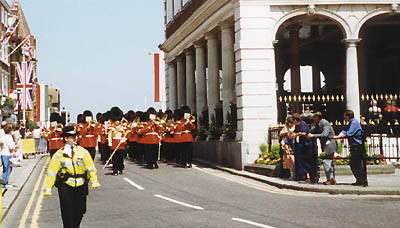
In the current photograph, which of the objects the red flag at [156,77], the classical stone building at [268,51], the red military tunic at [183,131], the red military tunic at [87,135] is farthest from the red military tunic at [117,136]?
the red flag at [156,77]

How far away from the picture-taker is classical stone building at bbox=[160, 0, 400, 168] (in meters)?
20.5

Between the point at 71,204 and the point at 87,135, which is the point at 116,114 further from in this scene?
the point at 71,204

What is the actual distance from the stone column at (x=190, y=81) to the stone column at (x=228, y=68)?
7912 mm

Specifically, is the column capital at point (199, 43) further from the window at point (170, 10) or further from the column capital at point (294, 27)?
the window at point (170, 10)

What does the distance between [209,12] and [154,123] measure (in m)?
5.93

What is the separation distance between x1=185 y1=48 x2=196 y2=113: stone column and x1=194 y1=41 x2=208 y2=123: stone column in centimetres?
235

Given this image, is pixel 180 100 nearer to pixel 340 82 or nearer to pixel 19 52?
pixel 340 82

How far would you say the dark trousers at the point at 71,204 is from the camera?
8.00m

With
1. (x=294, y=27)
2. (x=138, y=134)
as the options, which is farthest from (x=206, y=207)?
(x=294, y=27)

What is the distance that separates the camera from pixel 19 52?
222 feet

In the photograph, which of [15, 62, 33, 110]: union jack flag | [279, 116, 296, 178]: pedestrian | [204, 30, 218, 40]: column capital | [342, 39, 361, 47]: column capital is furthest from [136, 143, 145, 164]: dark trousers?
[279, 116, 296, 178]: pedestrian

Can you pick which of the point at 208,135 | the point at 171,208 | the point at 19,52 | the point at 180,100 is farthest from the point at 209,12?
the point at 19,52

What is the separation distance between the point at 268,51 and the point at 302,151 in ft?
18.2

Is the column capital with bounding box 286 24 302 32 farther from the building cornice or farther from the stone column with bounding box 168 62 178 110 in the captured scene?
the stone column with bounding box 168 62 178 110
